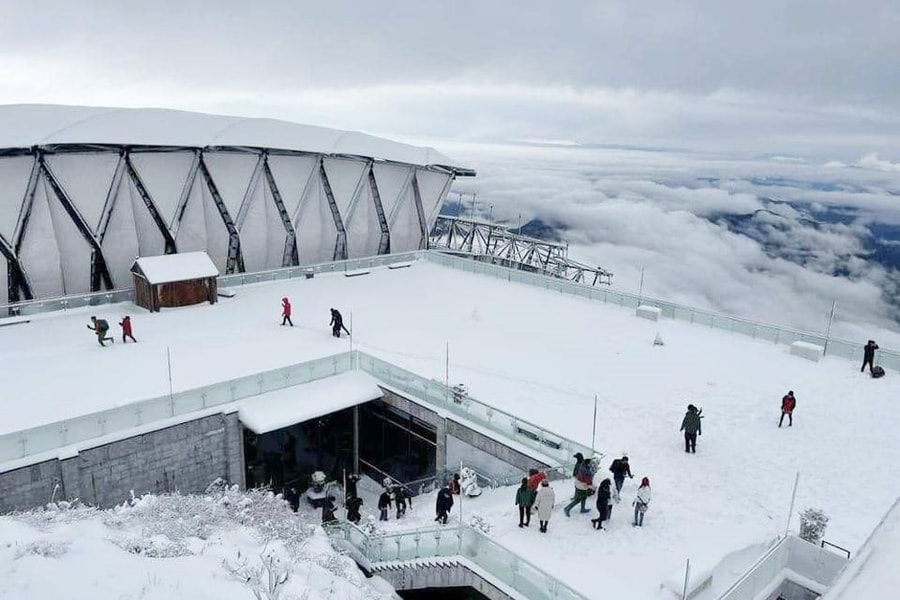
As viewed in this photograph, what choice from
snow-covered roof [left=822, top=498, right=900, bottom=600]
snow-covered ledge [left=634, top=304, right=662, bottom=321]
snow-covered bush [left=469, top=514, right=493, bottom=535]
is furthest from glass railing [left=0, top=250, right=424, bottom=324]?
snow-covered roof [left=822, top=498, right=900, bottom=600]

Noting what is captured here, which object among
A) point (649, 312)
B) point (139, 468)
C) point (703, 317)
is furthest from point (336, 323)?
point (703, 317)

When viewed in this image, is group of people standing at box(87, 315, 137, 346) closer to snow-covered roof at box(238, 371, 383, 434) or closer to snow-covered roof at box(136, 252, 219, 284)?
snow-covered roof at box(136, 252, 219, 284)

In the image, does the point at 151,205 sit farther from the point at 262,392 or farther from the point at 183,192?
the point at 262,392

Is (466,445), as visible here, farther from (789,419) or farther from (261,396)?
(789,419)

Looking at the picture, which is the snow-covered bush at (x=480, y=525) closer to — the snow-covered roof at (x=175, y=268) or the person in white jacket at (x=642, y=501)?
the person in white jacket at (x=642, y=501)

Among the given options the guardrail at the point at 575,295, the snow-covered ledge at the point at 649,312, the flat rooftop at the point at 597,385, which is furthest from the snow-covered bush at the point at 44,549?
the snow-covered ledge at the point at 649,312
